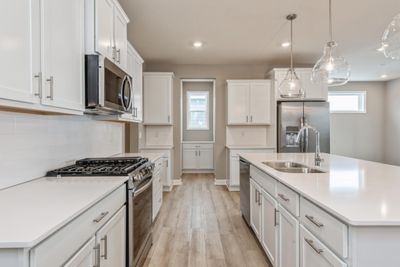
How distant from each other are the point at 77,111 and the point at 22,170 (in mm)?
521

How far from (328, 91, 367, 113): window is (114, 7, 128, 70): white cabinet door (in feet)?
23.0

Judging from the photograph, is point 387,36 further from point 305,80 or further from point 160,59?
point 160,59

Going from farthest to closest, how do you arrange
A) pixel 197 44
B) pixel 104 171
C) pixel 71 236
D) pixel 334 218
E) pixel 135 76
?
pixel 197 44, pixel 135 76, pixel 104 171, pixel 334 218, pixel 71 236

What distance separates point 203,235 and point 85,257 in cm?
216

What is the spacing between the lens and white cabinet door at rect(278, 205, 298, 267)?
1729 mm

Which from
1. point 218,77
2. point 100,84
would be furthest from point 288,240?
point 218,77

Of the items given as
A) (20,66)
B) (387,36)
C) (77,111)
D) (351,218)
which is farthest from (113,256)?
(387,36)

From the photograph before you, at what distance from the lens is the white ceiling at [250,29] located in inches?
128

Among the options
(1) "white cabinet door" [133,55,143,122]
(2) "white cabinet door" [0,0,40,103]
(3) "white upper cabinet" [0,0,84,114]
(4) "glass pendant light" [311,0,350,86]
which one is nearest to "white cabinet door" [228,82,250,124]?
(1) "white cabinet door" [133,55,143,122]

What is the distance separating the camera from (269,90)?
18.7 feet

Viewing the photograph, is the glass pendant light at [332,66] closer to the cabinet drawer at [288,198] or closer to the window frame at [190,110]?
the cabinet drawer at [288,198]

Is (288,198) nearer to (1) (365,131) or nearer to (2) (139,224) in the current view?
(2) (139,224)

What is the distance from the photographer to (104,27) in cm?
228

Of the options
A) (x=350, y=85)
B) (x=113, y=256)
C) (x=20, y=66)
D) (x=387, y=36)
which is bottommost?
(x=113, y=256)
